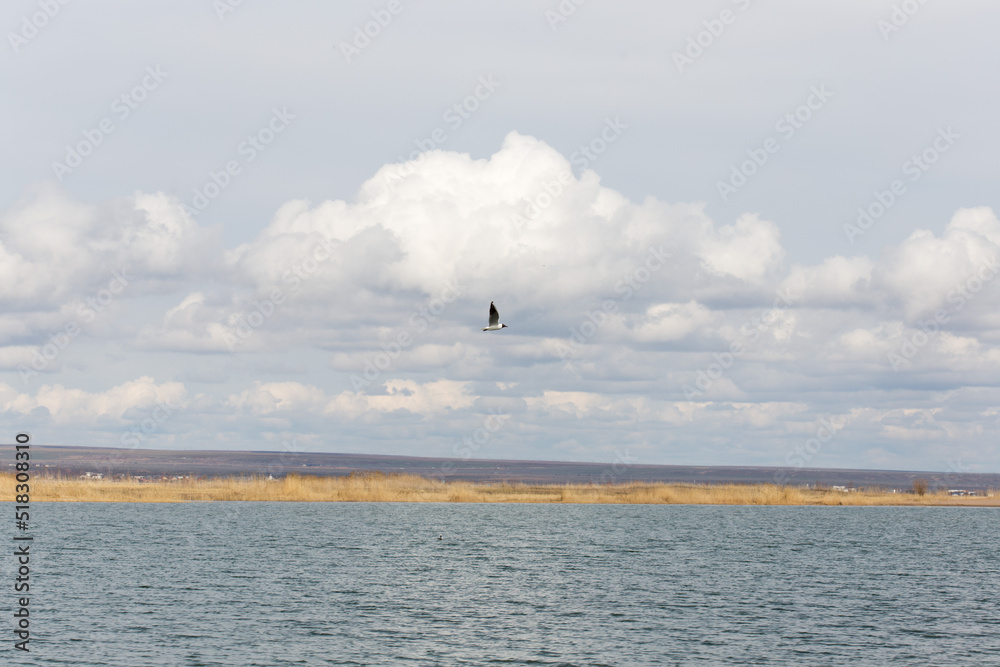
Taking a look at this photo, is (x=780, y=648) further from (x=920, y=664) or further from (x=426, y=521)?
(x=426, y=521)

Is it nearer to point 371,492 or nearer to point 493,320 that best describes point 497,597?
point 493,320

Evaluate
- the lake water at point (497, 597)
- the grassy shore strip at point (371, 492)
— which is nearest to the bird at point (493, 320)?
the lake water at point (497, 597)

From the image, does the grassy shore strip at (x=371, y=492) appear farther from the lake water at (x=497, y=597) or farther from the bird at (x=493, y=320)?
the bird at (x=493, y=320)

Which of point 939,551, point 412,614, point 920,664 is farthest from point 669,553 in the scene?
point 920,664

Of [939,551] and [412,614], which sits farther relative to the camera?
[939,551]

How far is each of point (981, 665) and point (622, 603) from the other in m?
22.4

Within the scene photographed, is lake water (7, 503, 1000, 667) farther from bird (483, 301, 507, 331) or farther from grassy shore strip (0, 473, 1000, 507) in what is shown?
grassy shore strip (0, 473, 1000, 507)

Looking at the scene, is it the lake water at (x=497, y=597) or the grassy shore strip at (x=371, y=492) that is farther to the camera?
the grassy shore strip at (x=371, y=492)

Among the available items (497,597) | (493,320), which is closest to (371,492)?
(497,597)

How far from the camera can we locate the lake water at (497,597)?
46625 millimetres

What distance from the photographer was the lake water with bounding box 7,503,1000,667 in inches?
1836

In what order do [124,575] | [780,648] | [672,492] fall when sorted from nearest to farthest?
[780,648] → [124,575] → [672,492]

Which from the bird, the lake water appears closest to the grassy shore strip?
the lake water

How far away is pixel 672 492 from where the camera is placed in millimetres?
185125
